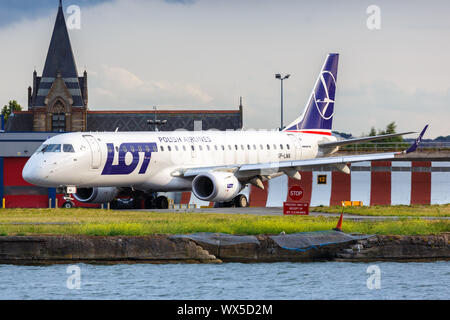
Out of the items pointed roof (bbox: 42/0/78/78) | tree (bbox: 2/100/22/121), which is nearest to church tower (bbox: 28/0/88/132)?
pointed roof (bbox: 42/0/78/78)

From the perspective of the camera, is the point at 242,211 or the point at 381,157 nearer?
the point at 242,211

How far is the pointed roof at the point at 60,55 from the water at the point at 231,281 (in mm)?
85446

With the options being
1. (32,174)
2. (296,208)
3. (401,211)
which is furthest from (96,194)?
(401,211)

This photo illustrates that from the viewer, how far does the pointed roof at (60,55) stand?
4257 inches

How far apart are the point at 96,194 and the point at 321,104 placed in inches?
583

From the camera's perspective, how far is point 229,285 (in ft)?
77.8

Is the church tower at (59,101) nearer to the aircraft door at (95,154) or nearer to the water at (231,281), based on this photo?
the aircraft door at (95,154)

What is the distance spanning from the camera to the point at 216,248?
2678 cm

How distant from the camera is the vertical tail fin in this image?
51375 millimetres

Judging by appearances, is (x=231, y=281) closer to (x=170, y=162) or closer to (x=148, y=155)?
(x=148, y=155)

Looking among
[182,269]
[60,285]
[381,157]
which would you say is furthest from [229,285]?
[381,157]

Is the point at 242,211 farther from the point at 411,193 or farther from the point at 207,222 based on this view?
the point at 411,193

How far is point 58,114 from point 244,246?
87.7 m

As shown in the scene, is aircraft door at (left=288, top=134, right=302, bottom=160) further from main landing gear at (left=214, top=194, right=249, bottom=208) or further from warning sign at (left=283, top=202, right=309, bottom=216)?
warning sign at (left=283, top=202, right=309, bottom=216)
